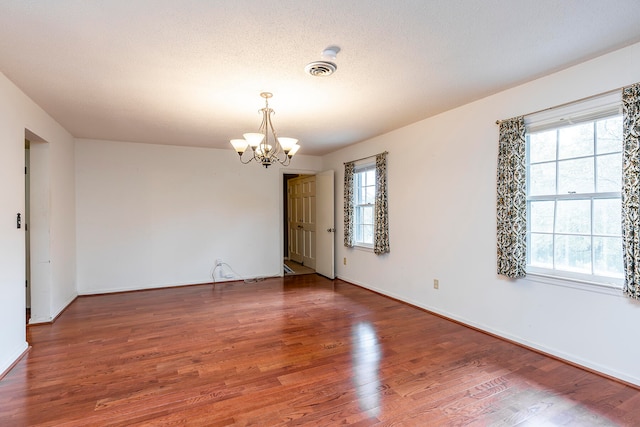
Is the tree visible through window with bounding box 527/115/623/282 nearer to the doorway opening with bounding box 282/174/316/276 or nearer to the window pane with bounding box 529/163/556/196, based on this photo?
the window pane with bounding box 529/163/556/196

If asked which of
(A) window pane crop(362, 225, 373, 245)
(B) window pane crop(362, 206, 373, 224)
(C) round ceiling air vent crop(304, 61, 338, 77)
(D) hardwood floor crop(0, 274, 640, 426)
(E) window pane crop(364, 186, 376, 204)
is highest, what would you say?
(C) round ceiling air vent crop(304, 61, 338, 77)

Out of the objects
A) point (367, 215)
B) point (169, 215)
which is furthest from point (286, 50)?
point (169, 215)

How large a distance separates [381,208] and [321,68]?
2613 millimetres

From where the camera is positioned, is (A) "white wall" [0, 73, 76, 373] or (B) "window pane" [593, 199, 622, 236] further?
(A) "white wall" [0, 73, 76, 373]

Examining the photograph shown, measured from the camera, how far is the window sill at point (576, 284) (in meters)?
2.38

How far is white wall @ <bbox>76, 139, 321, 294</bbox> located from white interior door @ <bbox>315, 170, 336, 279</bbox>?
2.53 feet

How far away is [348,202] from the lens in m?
5.50

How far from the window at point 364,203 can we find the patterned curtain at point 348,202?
7 centimetres

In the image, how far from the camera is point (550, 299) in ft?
9.11

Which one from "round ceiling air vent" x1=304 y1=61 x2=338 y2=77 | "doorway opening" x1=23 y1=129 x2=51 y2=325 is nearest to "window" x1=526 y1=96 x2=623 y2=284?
"round ceiling air vent" x1=304 y1=61 x2=338 y2=77

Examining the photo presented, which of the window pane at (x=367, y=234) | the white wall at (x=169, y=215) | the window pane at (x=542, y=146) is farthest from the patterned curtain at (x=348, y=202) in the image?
the window pane at (x=542, y=146)

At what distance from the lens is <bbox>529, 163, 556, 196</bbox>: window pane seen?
111 inches

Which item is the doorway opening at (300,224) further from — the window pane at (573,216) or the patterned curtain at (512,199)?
the window pane at (573,216)

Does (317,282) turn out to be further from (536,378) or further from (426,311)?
(536,378)
